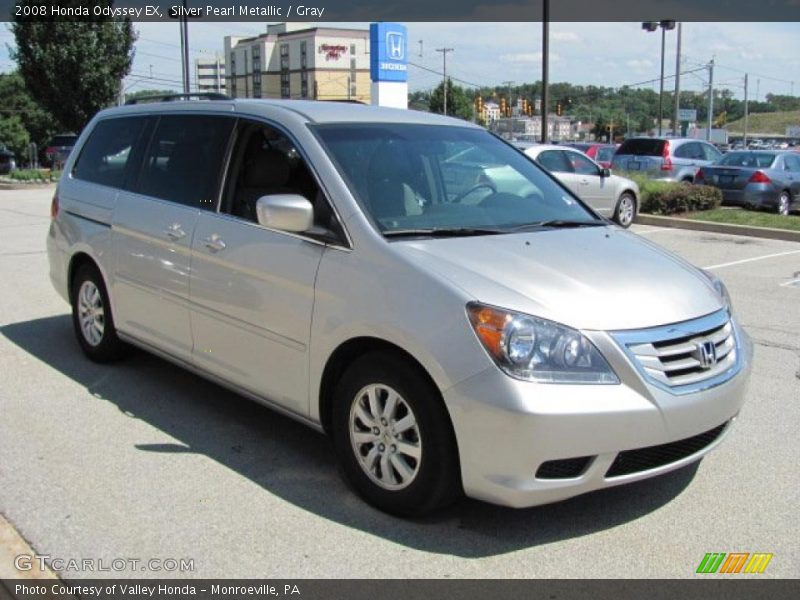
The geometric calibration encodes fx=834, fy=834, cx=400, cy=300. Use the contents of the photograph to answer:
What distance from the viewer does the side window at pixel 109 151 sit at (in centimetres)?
570

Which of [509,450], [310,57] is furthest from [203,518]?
[310,57]

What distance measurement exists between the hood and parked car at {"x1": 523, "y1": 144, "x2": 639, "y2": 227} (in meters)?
10.8

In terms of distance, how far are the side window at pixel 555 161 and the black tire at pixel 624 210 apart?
129 centimetres

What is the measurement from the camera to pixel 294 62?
308 ft

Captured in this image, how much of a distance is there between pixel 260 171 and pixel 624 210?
12.1m

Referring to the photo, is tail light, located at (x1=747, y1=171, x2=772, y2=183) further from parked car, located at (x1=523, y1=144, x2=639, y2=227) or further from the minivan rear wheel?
parked car, located at (x1=523, y1=144, x2=639, y2=227)

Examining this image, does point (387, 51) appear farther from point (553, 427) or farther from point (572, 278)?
point (553, 427)

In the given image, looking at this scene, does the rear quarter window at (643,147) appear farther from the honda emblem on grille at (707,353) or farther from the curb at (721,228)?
the honda emblem on grille at (707,353)

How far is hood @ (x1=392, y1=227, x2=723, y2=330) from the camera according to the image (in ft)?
11.1

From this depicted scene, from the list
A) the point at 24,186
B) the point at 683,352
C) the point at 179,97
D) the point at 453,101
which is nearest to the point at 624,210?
the point at 179,97

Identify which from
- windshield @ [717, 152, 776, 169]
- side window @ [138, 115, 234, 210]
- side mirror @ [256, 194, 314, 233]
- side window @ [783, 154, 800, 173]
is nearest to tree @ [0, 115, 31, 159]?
windshield @ [717, 152, 776, 169]

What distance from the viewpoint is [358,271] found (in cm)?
375

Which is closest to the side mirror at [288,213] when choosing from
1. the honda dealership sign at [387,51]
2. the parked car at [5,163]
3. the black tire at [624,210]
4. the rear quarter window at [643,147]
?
the black tire at [624,210]
